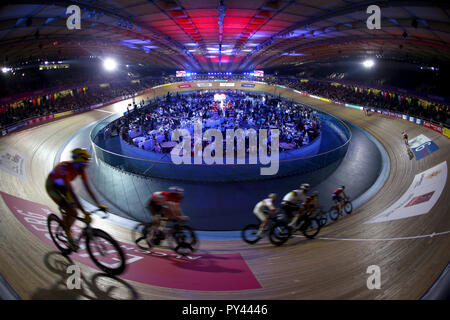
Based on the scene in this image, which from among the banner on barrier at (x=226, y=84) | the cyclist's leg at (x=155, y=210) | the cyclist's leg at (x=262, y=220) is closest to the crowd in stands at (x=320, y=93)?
the banner on barrier at (x=226, y=84)

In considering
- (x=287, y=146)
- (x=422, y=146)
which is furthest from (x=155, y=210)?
(x=422, y=146)

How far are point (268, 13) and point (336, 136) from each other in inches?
393

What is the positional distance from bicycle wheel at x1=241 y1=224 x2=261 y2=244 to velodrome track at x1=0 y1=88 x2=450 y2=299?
0.53 feet

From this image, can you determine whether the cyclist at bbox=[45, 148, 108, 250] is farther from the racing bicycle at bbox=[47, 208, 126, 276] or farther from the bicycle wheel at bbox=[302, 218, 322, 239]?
the bicycle wheel at bbox=[302, 218, 322, 239]

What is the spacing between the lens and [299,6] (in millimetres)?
10680

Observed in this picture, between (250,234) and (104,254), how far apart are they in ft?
10.7

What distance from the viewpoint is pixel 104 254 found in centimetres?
337

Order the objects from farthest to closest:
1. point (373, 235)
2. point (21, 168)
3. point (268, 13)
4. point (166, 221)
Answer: point (268, 13) → point (21, 168) → point (373, 235) → point (166, 221)

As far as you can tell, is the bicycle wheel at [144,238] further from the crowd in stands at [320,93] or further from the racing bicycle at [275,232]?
the crowd in stands at [320,93]

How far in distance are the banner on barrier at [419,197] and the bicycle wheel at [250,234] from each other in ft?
12.3

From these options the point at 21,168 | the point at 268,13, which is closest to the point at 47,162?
the point at 21,168

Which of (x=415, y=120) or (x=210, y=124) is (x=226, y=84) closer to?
(x=210, y=124)
